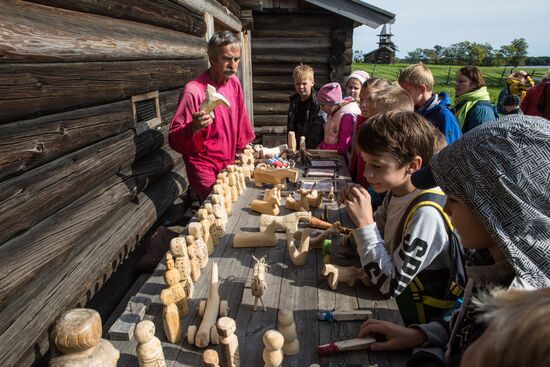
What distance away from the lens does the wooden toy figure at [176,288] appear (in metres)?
1.50

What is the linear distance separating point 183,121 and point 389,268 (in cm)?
225

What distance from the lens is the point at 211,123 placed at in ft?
10.8

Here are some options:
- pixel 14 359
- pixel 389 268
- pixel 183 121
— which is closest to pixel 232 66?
pixel 183 121

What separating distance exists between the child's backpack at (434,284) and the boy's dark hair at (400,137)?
0.80 feet

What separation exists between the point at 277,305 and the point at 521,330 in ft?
3.71

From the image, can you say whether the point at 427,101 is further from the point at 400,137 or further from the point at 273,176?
the point at 400,137

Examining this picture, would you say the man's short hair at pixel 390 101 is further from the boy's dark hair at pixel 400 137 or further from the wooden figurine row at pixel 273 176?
the boy's dark hair at pixel 400 137

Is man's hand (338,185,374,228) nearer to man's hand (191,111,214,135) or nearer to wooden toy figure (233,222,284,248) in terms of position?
wooden toy figure (233,222,284,248)

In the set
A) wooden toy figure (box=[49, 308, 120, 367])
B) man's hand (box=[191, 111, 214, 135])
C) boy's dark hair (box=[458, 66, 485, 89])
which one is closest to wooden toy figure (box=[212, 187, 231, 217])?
man's hand (box=[191, 111, 214, 135])

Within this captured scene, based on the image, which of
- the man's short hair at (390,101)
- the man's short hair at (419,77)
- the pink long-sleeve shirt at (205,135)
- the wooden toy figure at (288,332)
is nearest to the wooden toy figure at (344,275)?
the wooden toy figure at (288,332)

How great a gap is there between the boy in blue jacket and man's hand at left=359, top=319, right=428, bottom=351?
2.59 meters

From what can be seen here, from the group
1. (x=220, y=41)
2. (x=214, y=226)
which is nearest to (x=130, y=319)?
(x=214, y=226)

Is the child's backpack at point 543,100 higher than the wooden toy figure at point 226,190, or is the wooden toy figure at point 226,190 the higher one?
the child's backpack at point 543,100

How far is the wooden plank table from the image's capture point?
132 cm
